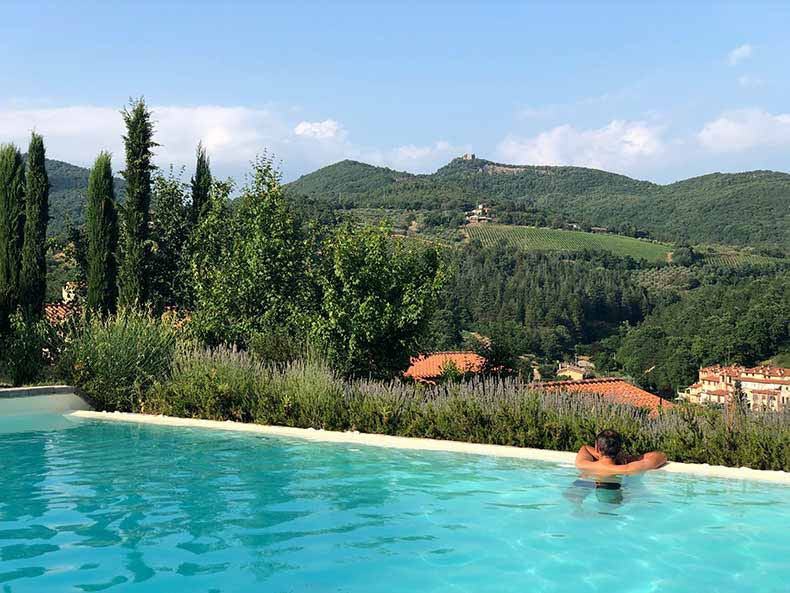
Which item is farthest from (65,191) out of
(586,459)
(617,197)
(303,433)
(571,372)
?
(617,197)

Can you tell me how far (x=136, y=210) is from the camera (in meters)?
16.9

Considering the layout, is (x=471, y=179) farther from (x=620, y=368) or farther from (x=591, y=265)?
(x=620, y=368)

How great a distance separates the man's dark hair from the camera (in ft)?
28.6

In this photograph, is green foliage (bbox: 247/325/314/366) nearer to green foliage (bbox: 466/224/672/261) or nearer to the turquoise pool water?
the turquoise pool water

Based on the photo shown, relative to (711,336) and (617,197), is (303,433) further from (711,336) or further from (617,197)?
(617,197)

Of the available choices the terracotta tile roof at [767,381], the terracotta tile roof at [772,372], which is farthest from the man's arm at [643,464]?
the terracotta tile roof at [772,372]

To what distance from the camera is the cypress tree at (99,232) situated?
16.9 meters

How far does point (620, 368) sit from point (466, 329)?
15292 millimetres

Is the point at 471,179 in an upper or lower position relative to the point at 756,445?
Result: upper

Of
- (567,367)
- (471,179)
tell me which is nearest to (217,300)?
(567,367)

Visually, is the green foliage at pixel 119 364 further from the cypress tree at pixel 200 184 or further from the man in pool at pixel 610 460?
the man in pool at pixel 610 460

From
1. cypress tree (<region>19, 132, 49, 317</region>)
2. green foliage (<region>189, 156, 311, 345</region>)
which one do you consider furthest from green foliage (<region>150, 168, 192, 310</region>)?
cypress tree (<region>19, 132, 49, 317</region>)

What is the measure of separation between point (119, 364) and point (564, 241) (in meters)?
101

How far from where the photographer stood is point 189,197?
18.6 meters
